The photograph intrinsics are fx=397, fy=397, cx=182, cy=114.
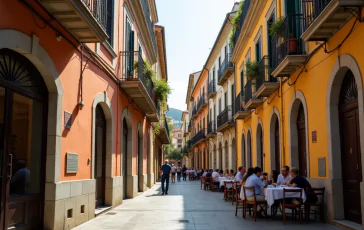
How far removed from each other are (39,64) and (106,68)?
462cm

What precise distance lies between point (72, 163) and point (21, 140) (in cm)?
181

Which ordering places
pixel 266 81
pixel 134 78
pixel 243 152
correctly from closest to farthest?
pixel 266 81, pixel 134 78, pixel 243 152

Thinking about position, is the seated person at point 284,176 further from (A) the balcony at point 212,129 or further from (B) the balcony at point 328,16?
(A) the balcony at point 212,129

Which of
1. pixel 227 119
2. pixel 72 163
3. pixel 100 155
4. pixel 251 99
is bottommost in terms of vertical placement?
pixel 72 163

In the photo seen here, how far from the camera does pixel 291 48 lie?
1113 cm

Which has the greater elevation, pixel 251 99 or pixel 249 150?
pixel 251 99

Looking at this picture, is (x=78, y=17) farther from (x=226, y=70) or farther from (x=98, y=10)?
(x=226, y=70)

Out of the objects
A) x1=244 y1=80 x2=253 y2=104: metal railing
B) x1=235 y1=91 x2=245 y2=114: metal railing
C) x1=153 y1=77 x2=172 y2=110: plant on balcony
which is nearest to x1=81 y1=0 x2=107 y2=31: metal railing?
x1=244 y1=80 x2=253 y2=104: metal railing

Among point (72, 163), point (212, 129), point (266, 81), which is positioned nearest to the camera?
point (72, 163)

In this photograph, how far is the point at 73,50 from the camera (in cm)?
888

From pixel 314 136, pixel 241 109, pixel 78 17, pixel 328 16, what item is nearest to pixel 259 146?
pixel 241 109

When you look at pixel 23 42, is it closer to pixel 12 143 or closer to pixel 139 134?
pixel 12 143

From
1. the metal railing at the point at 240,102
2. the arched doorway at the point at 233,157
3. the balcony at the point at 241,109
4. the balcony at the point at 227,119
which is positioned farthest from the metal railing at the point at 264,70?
the arched doorway at the point at 233,157

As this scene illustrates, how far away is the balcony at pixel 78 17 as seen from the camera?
23.1 ft
